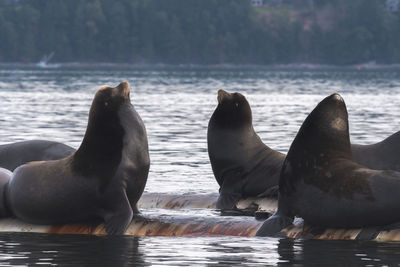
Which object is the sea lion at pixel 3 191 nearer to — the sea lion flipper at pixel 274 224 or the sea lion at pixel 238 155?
the sea lion flipper at pixel 274 224

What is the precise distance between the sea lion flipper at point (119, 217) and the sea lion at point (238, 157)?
319cm

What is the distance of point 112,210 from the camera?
1484 centimetres

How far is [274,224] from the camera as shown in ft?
47.4

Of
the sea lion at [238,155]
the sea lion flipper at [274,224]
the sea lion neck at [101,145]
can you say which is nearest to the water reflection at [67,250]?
the sea lion neck at [101,145]

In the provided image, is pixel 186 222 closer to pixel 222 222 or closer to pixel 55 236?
pixel 222 222

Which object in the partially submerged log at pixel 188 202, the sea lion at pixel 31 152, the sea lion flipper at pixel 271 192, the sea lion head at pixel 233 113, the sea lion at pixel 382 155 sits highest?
the sea lion head at pixel 233 113

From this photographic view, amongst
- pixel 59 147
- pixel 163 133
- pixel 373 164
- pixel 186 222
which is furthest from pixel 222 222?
pixel 163 133

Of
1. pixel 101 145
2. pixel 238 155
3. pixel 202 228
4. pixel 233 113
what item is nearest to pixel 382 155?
pixel 238 155

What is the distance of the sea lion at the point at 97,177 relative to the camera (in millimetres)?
14844

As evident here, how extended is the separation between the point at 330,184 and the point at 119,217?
263cm

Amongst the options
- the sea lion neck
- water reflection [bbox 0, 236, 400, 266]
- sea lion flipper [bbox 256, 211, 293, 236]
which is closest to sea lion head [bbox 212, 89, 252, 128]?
the sea lion neck

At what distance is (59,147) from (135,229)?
13.0 ft

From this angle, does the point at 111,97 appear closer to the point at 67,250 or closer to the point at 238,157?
the point at 67,250

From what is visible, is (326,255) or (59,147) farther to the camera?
(59,147)
